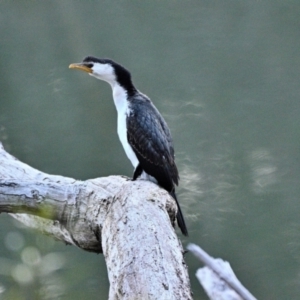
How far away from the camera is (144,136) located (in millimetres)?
2426

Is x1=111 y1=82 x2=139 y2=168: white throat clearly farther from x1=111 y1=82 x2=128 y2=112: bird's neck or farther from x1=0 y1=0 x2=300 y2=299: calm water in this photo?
x1=0 y1=0 x2=300 y2=299: calm water

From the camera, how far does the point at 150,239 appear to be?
1.56 metres

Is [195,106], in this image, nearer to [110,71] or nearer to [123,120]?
[110,71]

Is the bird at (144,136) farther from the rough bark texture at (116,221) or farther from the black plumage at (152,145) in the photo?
the rough bark texture at (116,221)

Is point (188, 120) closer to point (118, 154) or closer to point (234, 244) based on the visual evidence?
point (118, 154)

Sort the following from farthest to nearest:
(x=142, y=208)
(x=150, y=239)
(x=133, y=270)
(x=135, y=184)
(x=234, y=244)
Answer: (x=234, y=244) < (x=135, y=184) < (x=142, y=208) < (x=150, y=239) < (x=133, y=270)

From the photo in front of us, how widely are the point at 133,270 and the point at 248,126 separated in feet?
8.97

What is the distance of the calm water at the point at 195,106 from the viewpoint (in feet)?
11.9

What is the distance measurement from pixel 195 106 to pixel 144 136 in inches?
70.7

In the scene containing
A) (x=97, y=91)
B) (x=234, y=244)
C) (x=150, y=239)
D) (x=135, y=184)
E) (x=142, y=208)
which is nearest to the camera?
(x=150, y=239)

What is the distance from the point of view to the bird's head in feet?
8.66

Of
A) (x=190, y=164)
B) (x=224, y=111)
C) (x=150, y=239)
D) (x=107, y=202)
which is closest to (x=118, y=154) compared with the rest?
(x=190, y=164)

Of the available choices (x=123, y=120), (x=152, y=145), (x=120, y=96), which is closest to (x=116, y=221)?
(x=152, y=145)

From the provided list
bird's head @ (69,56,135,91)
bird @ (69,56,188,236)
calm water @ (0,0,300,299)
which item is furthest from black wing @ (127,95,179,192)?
calm water @ (0,0,300,299)
